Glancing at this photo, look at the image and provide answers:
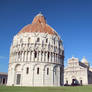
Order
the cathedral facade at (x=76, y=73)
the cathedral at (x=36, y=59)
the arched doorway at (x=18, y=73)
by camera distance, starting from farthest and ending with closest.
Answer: the cathedral facade at (x=76, y=73), the arched doorway at (x=18, y=73), the cathedral at (x=36, y=59)

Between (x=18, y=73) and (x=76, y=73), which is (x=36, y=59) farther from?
(x=76, y=73)

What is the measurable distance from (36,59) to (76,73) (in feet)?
101

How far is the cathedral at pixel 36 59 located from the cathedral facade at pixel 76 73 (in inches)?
825

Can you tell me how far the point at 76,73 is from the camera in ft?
224

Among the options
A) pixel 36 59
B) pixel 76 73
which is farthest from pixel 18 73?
pixel 76 73

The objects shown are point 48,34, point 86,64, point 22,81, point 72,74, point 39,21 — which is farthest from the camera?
point 86,64

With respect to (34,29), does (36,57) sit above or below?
below

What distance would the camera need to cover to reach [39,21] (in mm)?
53719

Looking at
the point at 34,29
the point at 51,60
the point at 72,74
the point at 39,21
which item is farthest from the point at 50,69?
the point at 72,74

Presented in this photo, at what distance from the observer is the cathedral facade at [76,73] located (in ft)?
215

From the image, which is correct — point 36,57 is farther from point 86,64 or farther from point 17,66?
point 86,64

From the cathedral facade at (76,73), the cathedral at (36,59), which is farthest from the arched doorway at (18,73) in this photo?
the cathedral facade at (76,73)

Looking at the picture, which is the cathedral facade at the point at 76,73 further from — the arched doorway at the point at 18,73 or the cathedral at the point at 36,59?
the arched doorway at the point at 18,73

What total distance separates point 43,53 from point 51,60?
317cm
